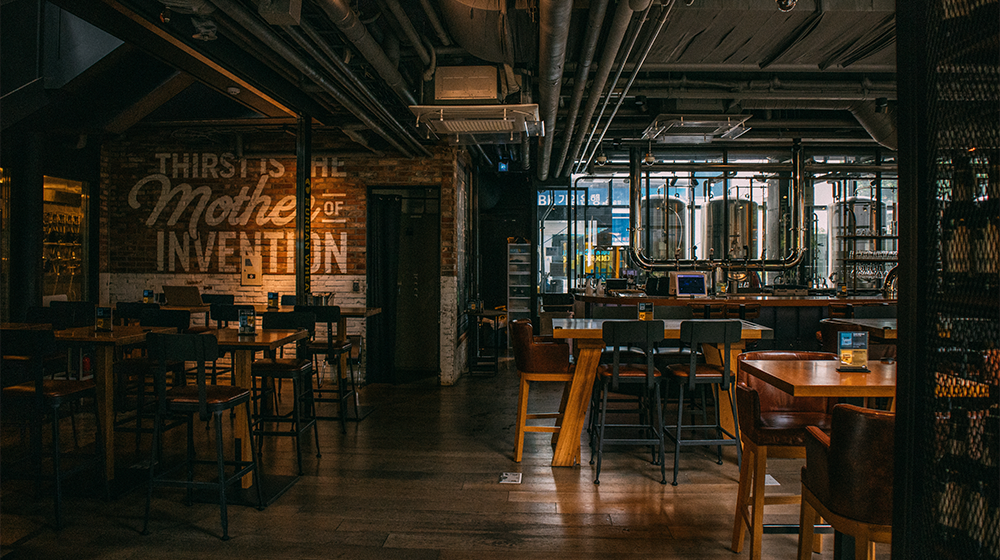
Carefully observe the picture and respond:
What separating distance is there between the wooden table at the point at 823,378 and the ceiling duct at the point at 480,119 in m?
2.78

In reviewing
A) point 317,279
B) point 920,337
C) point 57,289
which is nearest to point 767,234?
point 317,279

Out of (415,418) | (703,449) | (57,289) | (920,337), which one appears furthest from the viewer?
(57,289)

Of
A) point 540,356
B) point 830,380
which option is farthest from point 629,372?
point 830,380

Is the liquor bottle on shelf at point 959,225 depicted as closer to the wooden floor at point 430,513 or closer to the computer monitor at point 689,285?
the wooden floor at point 430,513

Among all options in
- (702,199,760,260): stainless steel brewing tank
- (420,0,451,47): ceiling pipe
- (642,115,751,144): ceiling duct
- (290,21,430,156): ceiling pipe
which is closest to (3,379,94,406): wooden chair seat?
(290,21,430,156): ceiling pipe

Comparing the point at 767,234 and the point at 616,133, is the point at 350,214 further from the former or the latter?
the point at 767,234

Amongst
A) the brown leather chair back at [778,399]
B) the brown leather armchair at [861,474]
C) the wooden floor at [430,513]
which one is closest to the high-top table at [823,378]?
the brown leather chair back at [778,399]

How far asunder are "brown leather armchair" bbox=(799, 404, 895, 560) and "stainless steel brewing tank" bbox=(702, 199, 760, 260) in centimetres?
925

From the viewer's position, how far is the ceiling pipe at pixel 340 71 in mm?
3400

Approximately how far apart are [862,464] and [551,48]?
301 cm

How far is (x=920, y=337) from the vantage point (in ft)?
4.39

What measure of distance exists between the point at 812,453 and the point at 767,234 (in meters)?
11.2

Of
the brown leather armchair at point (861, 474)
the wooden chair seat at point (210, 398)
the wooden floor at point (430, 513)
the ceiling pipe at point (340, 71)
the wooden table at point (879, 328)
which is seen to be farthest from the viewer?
the wooden table at point (879, 328)

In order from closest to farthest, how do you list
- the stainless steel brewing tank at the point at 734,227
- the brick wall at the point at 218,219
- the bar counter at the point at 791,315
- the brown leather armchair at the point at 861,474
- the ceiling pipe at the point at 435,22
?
the brown leather armchair at the point at 861,474 < the ceiling pipe at the point at 435,22 < the bar counter at the point at 791,315 < the brick wall at the point at 218,219 < the stainless steel brewing tank at the point at 734,227
